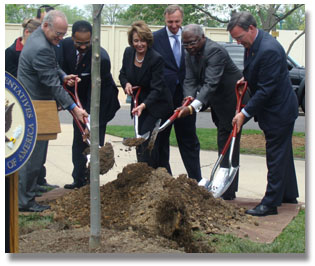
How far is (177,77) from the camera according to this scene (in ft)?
23.5

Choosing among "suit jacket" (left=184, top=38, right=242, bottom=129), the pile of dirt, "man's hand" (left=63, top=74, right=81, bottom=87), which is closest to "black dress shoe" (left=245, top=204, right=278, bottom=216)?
the pile of dirt

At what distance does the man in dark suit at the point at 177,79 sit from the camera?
7.13 metres

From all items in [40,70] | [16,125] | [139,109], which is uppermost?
[16,125]

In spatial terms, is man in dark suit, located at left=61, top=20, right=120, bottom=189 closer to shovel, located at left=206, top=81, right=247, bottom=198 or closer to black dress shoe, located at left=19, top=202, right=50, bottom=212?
black dress shoe, located at left=19, top=202, right=50, bottom=212

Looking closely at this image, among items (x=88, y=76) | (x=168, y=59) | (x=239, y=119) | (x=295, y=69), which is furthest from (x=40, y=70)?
(x=295, y=69)

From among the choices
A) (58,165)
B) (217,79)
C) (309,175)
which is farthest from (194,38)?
(58,165)

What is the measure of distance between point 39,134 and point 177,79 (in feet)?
10.5

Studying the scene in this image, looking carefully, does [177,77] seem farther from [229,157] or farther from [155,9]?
[155,9]

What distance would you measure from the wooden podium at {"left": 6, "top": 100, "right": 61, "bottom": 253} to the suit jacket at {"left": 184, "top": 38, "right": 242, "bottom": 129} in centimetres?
234

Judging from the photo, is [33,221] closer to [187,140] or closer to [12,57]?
[12,57]

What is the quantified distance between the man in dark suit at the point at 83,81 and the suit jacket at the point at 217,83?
0.94 meters

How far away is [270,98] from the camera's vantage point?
6145 millimetres

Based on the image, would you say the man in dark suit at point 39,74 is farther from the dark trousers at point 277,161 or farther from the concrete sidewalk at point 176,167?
the dark trousers at point 277,161

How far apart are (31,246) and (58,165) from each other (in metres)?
4.23
